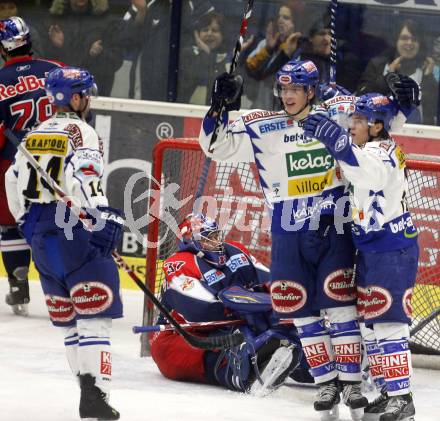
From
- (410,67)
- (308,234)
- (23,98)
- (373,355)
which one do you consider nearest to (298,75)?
(308,234)

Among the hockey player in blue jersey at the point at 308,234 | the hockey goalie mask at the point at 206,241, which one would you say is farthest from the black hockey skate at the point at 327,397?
the hockey goalie mask at the point at 206,241

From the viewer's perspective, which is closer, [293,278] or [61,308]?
[61,308]

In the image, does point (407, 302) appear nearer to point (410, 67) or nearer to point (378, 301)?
point (378, 301)

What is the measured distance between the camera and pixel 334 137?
468 cm

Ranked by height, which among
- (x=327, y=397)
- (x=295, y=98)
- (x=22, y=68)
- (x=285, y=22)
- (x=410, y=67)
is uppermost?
(x=285, y=22)

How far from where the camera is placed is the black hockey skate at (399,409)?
16.0ft

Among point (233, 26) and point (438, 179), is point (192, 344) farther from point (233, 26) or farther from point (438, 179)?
point (233, 26)

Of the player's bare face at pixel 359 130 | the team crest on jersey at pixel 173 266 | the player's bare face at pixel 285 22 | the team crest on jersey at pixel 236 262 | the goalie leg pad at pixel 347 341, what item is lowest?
the goalie leg pad at pixel 347 341

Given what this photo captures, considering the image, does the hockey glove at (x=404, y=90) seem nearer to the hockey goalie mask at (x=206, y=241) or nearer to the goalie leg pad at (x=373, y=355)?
the goalie leg pad at (x=373, y=355)

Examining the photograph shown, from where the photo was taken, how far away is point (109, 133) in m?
7.92

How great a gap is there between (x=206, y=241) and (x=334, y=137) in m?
1.57

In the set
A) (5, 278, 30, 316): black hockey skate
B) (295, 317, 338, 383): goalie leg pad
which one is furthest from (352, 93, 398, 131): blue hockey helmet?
(5, 278, 30, 316): black hockey skate

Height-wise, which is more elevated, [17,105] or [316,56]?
[316,56]

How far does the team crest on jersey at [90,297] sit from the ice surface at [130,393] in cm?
50
